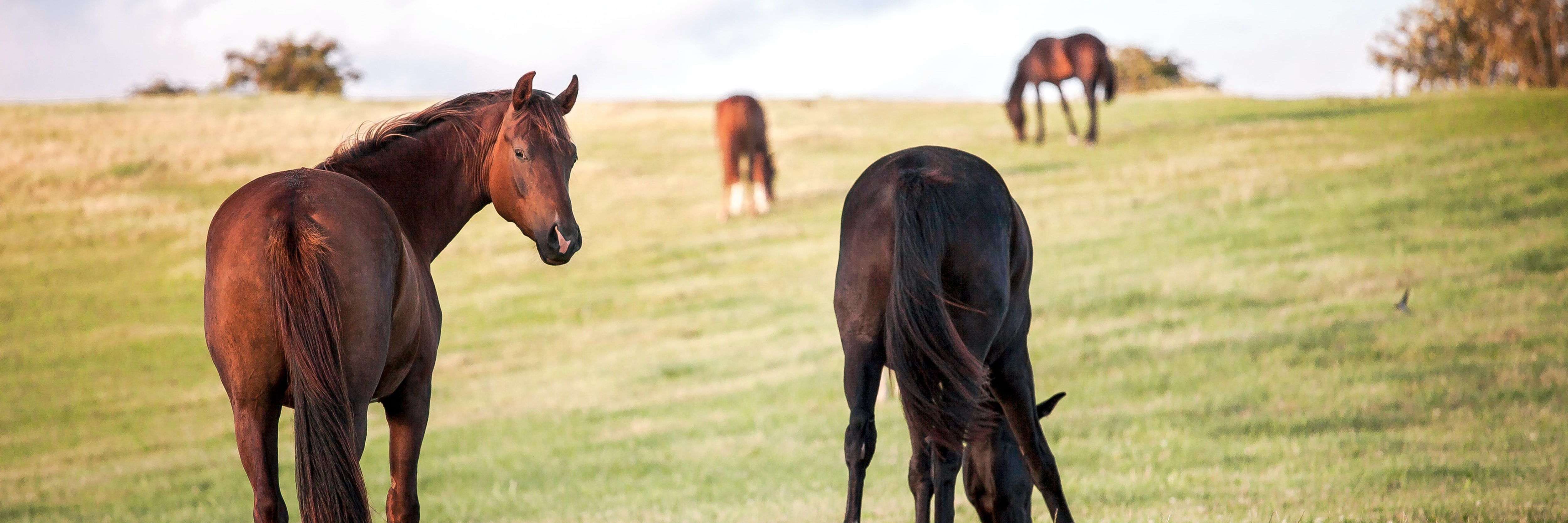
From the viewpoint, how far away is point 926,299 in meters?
3.89

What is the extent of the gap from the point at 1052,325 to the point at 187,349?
1361cm

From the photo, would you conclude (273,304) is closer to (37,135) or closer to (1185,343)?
(1185,343)

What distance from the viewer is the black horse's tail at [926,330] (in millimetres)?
3887

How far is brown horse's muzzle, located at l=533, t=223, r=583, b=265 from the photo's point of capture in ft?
13.1

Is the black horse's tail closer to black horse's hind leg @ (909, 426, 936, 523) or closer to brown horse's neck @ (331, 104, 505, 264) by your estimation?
black horse's hind leg @ (909, 426, 936, 523)

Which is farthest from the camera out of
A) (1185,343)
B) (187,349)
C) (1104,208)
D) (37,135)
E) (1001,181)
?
(37,135)

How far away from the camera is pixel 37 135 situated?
95.4 ft

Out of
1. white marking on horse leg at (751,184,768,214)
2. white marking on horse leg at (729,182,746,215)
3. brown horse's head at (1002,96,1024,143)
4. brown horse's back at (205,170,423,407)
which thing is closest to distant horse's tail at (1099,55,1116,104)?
brown horse's head at (1002,96,1024,143)

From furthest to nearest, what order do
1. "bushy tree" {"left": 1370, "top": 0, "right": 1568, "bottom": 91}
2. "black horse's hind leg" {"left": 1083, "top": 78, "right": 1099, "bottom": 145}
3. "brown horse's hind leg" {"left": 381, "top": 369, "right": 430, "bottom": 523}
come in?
"bushy tree" {"left": 1370, "top": 0, "right": 1568, "bottom": 91}
"black horse's hind leg" {"left": 1083, "top": 78, "right": 1099, "bottom": 145}
"brown horse's hind leg" {"left": 381, "top": 369, "right": 430, "bottom": 523}

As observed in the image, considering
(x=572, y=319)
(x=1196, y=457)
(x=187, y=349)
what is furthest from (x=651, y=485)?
(x=187, y=349)

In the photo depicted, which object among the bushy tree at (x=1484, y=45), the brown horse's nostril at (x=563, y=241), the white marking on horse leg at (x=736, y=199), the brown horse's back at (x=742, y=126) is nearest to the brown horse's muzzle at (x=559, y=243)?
the brown horse's nostril at (x=563, y=241)

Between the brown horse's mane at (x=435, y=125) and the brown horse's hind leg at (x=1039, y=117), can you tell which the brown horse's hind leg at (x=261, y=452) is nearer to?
the brown horse's mane at (x=435, y=125)

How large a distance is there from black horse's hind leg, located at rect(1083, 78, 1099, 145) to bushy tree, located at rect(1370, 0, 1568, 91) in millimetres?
15386

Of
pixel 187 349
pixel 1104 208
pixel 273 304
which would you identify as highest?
pixel 273 304
